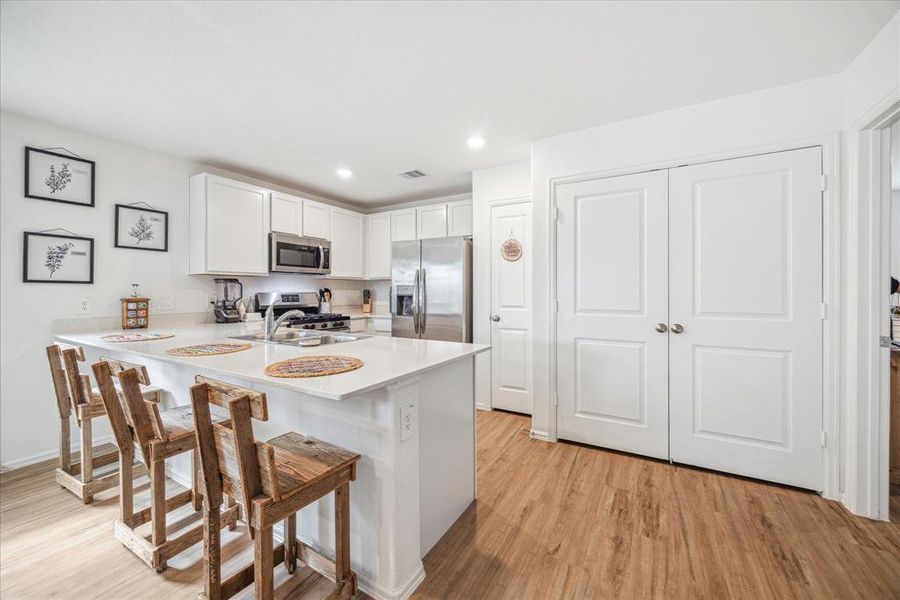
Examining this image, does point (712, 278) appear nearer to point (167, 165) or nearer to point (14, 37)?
point (14, 37)

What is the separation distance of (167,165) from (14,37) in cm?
151

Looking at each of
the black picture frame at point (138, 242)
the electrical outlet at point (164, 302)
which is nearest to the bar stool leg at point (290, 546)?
the electrical outlet at point (164, 302)

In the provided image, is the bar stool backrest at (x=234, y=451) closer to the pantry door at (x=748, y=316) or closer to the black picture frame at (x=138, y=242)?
the pantry door at (x=748, y=316)

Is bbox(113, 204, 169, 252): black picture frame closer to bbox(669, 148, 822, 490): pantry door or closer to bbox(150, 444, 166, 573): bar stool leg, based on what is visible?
bbox(150, 444, 166, 573): bar stool leg

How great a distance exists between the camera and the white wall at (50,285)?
95.2 inches

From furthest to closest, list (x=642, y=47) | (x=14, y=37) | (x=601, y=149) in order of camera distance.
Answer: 1. (x=601, y=149)
2. (x=642, y=47)
3. (x=14, y=37)

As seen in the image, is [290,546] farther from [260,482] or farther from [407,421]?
[407,421]

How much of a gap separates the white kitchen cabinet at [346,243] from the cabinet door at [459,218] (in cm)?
134

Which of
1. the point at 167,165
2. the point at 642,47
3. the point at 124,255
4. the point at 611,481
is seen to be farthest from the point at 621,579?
the point at 167,165

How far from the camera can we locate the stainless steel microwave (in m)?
3.69

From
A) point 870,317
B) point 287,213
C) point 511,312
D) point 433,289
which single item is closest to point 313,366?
point 511,312

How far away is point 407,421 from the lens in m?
1.40

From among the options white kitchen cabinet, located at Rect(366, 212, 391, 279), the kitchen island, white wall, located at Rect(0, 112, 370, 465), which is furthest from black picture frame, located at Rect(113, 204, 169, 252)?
white kitchen cabinet, located at Rect(366, 212, 391, 279)

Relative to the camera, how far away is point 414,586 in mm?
1430
